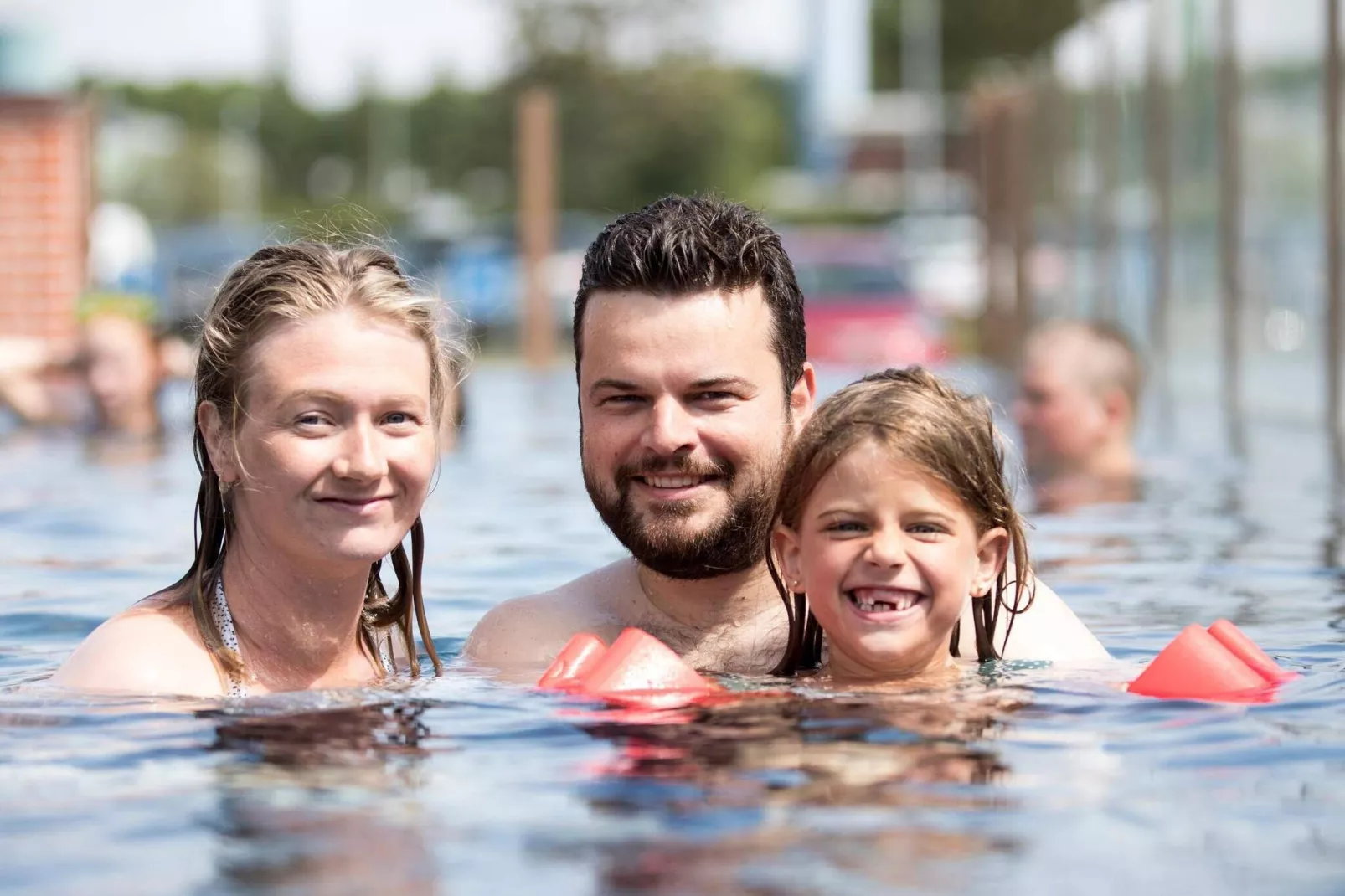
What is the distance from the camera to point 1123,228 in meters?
16.4

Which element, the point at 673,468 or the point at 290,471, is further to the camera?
the point at 673,468

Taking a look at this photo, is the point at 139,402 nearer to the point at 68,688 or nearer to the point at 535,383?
the point at 535,383

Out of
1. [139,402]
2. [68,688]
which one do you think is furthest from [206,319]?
[139,402]

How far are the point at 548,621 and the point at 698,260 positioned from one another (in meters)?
0.99

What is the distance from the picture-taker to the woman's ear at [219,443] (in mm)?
4059

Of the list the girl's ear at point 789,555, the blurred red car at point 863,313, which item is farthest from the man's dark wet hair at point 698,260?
the blurred red car at point 863,313

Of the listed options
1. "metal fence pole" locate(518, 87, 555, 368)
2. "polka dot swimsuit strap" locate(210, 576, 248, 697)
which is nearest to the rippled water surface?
"polka dot swimsuit strap" locate(210, 576, 248, 697)

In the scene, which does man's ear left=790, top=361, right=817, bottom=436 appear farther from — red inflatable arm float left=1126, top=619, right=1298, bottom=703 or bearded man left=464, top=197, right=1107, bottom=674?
red inflatable arm float left=1126, top=619, right=1298, bottom=703

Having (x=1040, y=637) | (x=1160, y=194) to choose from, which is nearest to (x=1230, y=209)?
(x=1160, y=194)

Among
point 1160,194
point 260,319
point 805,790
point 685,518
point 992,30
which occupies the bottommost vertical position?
point 805,790

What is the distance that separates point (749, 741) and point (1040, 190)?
17909 millimetres

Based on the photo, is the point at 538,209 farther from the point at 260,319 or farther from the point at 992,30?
the point at 992,30

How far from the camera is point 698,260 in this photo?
434cm

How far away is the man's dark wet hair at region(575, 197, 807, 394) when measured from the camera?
4340mm
